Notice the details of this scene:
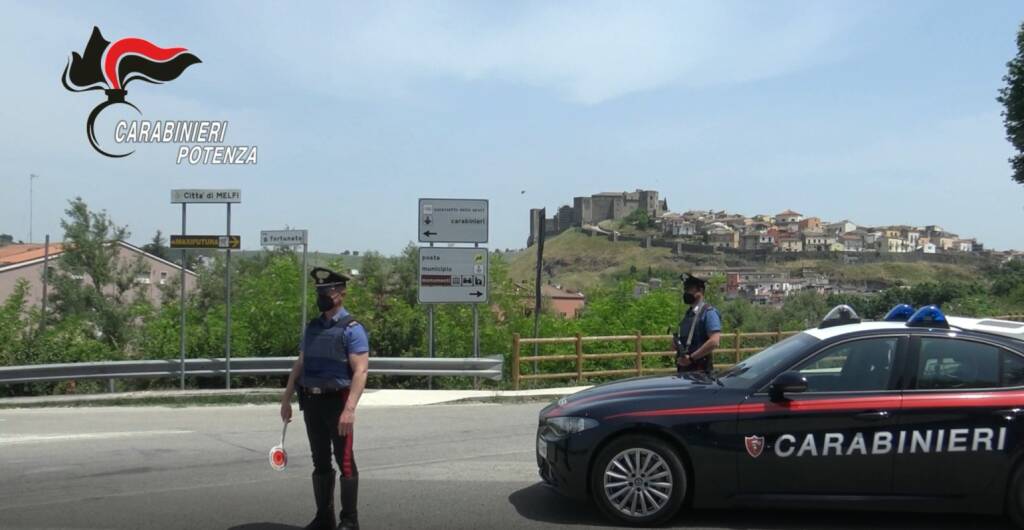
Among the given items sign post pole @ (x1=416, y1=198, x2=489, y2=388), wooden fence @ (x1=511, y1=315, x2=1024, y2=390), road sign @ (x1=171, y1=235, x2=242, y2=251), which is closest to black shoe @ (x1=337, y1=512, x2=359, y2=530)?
road sign @ (x1=171, y1=235, x2=242, y2=251)

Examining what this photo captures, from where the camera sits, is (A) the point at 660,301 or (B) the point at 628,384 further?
(A) the point at 660,301

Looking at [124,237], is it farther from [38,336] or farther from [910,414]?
[910,414]

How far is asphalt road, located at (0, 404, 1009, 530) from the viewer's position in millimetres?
6777

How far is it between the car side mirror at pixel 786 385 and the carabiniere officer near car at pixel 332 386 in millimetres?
2686

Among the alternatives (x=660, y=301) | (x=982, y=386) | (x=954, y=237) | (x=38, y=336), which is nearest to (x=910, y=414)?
(x=982, y=386)

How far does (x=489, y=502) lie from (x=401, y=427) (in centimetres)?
475

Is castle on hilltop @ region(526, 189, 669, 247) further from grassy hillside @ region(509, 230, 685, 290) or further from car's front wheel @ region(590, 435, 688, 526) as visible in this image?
car's front wheel @ region(590, 435, 688, 526)

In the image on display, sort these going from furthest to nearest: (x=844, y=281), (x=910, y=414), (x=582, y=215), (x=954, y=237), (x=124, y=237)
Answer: (x=582, y=215) → (x=954, y=237) → (x=844, y=281) → (x=124, y=237) → (x=910, y=414)

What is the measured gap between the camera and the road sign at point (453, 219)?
17.6 meters

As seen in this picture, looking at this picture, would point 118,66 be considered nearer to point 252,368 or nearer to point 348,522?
point 252,368

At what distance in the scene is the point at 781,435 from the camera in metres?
6.25

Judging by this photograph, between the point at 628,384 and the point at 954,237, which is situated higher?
the point at 954,237

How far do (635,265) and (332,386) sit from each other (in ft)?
376

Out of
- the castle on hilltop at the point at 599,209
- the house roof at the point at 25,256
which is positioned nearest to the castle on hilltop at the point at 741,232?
the castle on hilltop at the point at 599,209
